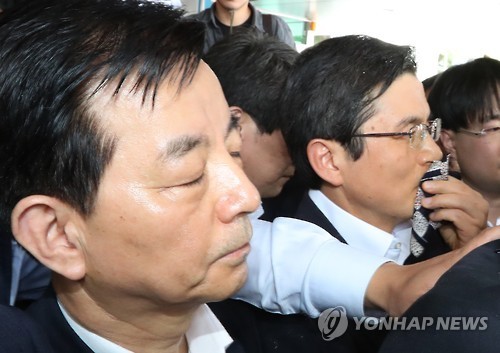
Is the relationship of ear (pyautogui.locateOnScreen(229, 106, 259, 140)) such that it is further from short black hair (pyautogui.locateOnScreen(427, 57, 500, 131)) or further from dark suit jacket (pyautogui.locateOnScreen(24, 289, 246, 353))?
dark suit jacket (pyautogui.locateOnScreen(24, 289, 246, 353))

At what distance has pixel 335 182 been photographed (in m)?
1.25

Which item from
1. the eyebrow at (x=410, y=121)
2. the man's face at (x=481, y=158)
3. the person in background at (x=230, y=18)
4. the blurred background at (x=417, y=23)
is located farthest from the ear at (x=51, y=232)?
the blurred background at (x=417, y=23)

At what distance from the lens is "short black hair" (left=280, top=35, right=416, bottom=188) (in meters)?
1.20

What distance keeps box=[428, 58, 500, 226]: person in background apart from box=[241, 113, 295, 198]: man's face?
0.67 m

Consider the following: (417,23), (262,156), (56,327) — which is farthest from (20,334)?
(417,23)

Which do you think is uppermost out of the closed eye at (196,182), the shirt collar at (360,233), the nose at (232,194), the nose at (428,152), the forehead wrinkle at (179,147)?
the forehead wrinkle at (179,147)

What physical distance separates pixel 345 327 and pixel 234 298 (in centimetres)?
24

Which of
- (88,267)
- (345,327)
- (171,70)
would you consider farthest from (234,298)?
(171,70)

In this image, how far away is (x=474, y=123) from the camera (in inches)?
71.4

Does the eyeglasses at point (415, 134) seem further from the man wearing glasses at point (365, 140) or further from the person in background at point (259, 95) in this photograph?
the person in background at point (259, 95)

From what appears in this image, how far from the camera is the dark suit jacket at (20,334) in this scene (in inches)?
24.8

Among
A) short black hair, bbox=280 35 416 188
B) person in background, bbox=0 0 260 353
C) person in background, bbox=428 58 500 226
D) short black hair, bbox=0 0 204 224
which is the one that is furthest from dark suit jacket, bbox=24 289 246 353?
person in background, bbox=428 58 500 226

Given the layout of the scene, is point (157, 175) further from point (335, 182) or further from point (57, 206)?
point (335, 182)

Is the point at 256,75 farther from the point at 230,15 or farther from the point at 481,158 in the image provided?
the point at 230,15
